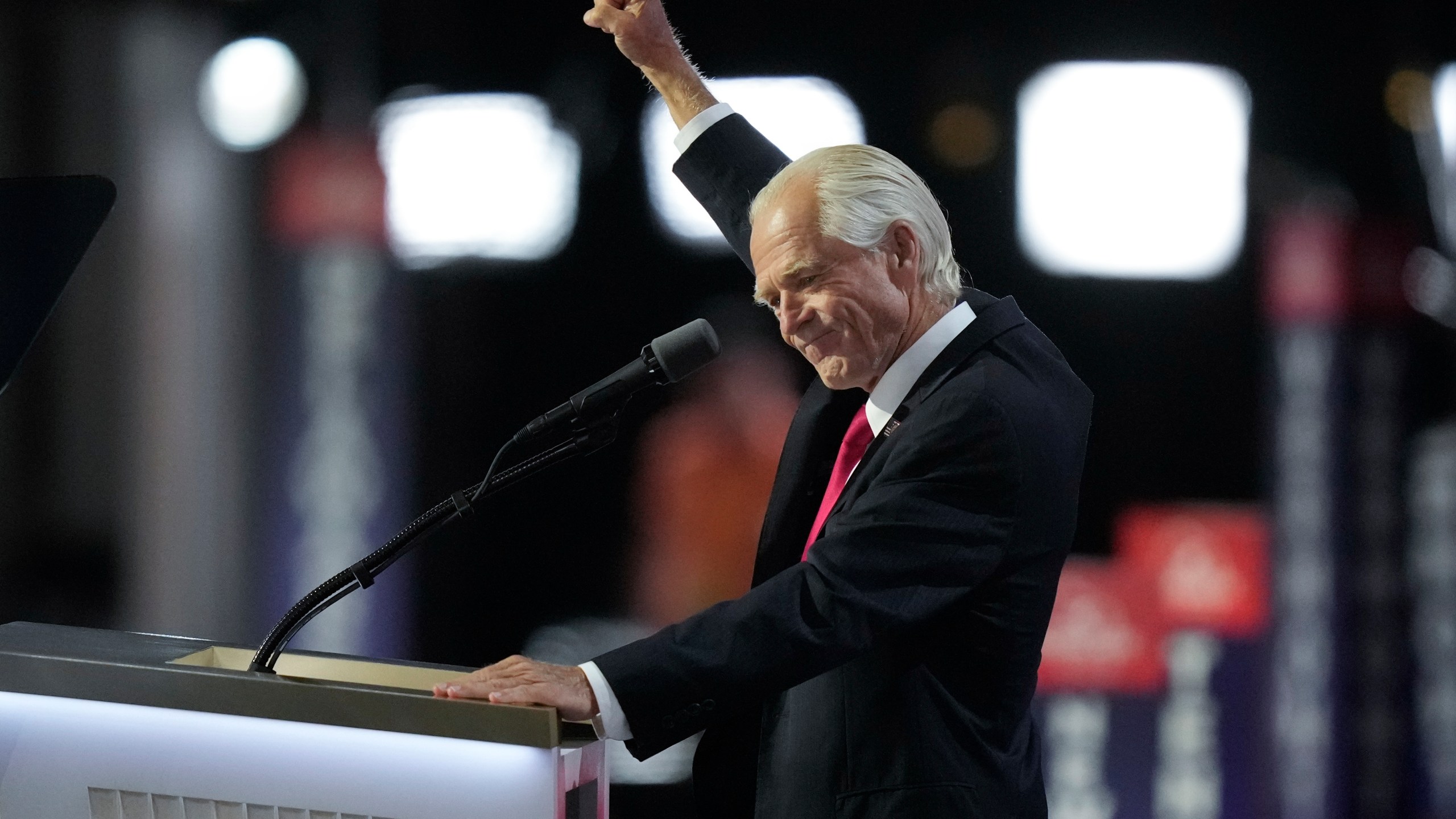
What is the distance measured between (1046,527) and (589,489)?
1.43 metres

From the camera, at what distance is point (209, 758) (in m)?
1.36

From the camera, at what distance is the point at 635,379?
4.75 ft

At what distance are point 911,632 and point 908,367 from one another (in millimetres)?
329

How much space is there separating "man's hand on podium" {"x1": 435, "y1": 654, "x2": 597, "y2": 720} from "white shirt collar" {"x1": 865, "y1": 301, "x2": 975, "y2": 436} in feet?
1.64

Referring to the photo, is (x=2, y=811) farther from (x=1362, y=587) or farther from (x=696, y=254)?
(x=1362, y=587)

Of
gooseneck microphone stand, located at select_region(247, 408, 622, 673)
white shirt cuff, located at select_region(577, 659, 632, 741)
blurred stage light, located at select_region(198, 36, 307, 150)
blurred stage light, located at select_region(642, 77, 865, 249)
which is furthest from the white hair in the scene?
blurred stage light, located at select_region(198, 36, 307, 150)

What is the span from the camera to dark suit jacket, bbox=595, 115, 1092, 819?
1.36 m

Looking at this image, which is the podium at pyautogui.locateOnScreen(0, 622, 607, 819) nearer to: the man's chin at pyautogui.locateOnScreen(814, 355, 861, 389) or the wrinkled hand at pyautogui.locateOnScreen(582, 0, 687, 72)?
the man's chin at pyautogui.locateOnScreen(814, 355, 861, 389)

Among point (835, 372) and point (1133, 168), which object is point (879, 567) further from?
point (1133, 168)

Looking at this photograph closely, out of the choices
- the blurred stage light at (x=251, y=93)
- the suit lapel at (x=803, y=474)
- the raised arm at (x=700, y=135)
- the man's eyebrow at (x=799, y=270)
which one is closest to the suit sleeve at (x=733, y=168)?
the raised arm at (x=700, y=135)

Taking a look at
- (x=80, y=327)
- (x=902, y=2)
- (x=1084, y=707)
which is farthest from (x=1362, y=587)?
(x=80, y=327)

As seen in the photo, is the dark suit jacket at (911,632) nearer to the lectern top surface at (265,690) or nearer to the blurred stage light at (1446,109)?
the lectern top surface at (265,690)

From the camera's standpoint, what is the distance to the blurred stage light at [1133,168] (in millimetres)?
2479

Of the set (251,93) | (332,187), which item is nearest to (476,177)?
(332,187)
